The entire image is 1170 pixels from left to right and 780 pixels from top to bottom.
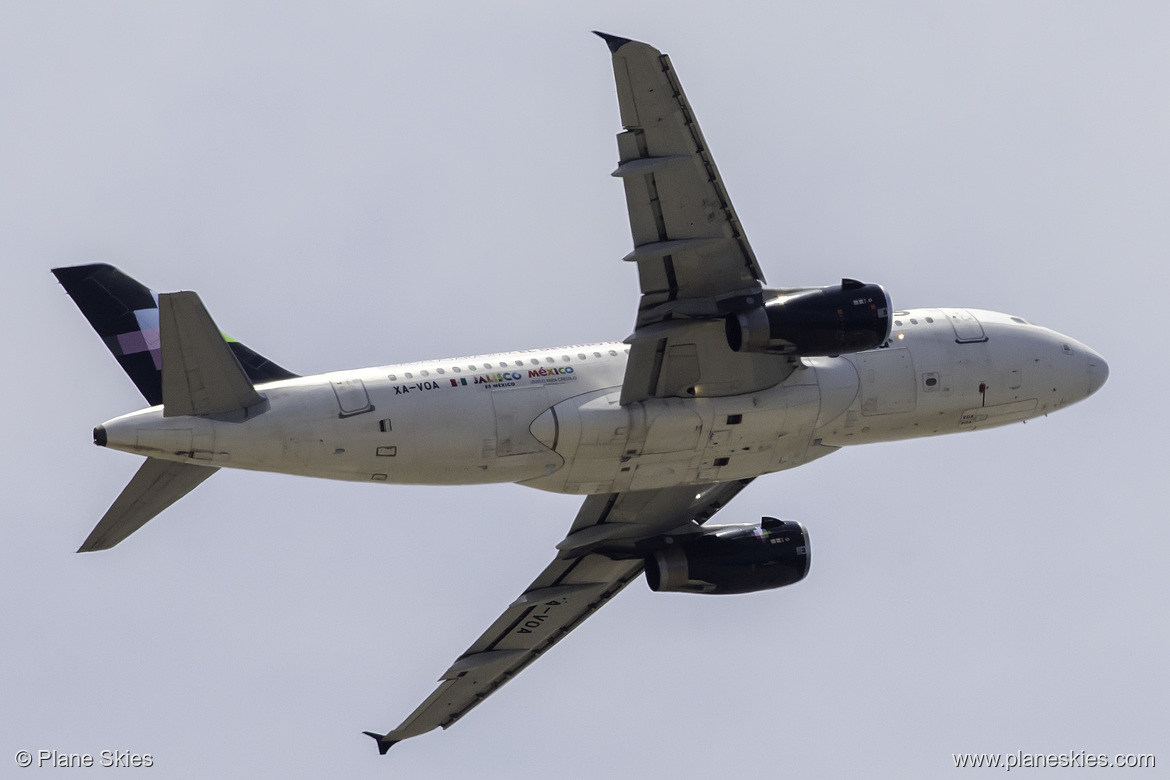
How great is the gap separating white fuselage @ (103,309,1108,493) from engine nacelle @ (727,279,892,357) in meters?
1.95

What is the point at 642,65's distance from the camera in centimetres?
3438

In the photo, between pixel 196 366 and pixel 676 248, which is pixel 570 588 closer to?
pixel 676 248

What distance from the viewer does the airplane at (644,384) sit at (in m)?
35.2

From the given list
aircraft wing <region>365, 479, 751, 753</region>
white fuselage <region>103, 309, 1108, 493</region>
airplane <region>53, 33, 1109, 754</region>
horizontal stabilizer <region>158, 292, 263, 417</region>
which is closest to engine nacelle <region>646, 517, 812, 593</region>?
airplane <region>53, 33, 1109, 754</region>

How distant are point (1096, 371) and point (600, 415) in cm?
1313

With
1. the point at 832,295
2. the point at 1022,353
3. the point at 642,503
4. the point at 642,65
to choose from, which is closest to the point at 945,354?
the point at 1022,353

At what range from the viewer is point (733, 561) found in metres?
44.3

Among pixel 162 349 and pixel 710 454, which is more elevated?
pixel 162 349

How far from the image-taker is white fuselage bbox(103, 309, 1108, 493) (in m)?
36.2

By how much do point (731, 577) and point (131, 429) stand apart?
15.7 meters

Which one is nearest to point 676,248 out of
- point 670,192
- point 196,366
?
point 670,192

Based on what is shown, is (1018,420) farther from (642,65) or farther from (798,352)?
(642,65)

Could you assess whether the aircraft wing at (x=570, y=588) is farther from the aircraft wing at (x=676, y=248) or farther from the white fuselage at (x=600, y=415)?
the aircraft wing at (x=676, y=248)

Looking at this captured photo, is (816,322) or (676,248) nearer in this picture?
(676,248)
